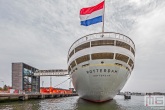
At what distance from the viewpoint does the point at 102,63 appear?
22.9 meters

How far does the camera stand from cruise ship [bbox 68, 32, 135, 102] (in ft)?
74.9

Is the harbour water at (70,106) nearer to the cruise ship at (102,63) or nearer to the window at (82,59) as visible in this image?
the cruise ship at (102,63)

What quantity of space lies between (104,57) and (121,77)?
433 centimetres

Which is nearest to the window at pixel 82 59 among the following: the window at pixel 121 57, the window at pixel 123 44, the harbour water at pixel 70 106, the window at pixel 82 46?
the window at pixel 82 46

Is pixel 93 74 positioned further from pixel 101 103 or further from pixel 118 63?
pixel 101 103

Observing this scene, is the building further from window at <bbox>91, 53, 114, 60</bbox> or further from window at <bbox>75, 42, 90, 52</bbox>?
window at <bbox>91, 53, 114, 60</bbox>

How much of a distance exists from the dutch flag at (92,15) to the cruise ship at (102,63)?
2114 millimetres

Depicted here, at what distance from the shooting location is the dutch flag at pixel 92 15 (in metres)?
24.7

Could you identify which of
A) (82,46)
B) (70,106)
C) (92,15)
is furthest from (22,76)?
(92,15)

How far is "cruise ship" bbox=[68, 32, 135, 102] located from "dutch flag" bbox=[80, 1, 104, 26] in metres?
2.11

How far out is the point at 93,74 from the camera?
75.6ft

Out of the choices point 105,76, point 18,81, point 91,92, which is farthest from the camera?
point 18,81

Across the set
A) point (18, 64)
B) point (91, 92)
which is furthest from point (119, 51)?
point (18, 64)

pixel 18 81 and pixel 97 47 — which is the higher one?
pixel 97 47
